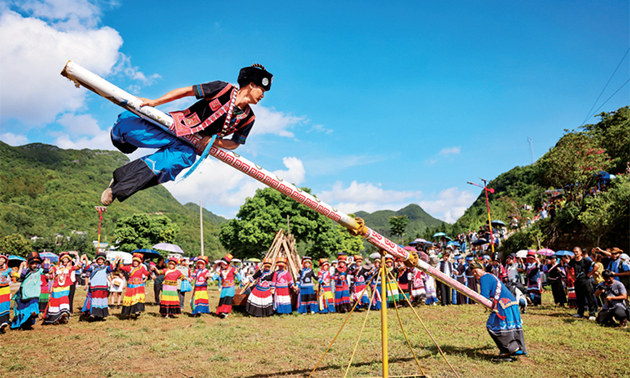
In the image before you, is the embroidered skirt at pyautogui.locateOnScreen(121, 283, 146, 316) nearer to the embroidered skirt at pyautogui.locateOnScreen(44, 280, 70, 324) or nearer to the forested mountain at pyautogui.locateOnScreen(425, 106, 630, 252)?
the embroidered skirt at pyautogui.locateOnScreen(44, 280, 70, 324)

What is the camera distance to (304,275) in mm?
13531

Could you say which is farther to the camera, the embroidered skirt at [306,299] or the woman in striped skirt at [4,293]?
the embroidered skirt at [306,299]

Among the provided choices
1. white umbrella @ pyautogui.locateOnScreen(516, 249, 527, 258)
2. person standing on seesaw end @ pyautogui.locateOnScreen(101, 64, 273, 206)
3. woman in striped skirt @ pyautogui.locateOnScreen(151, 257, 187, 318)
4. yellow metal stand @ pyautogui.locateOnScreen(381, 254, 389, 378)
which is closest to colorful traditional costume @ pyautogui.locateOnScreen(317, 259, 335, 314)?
woman in striped skirt @ pyautogui.locateOnScreen(151, 257, 187, 318)

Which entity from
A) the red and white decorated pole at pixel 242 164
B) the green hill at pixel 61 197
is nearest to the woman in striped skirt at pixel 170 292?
the red and white decorated pole at pixel 242 164

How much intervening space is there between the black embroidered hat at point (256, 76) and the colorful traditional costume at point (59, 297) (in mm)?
10312

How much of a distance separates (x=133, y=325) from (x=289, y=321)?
15.0ft

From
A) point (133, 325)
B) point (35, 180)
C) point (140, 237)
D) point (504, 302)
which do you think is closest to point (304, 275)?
point (133, 325)

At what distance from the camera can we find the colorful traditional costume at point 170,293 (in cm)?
1229

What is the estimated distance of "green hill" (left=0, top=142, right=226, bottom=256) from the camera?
57.6 metres

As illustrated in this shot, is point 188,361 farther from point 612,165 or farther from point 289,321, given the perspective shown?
point 612,165

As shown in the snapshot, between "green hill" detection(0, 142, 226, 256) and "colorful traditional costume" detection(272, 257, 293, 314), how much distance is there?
47.0m

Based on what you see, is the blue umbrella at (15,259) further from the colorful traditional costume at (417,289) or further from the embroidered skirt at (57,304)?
the colorful traditional costume at (417,289)

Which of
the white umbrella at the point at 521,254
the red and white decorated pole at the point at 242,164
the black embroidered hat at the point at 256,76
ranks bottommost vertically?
the white umbrella at the point at 521,254

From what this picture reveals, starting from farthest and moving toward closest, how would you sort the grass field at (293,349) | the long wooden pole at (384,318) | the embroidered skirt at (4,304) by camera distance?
the embroidered skirt at (4,304), the grass field at (293,349), the long wooden pole at (384,318)
